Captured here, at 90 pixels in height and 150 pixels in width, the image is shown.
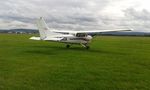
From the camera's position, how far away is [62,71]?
11.5m

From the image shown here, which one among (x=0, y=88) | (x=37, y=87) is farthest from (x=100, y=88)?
(x=0, y=88)

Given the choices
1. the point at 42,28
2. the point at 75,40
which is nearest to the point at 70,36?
the point at 75,40

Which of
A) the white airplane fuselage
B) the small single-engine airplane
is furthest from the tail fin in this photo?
the white airplane fuselage

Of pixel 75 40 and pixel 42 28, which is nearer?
pixel 75 40

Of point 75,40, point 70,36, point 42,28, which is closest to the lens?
point 70,36

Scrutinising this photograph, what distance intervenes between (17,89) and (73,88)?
6.03ft

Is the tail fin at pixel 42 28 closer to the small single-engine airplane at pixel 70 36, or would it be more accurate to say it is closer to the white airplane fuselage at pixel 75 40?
the small single-engine airplane at pixel 70 36

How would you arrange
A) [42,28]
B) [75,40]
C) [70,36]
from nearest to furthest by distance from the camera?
1. [70,36]
2. [75,40]
3. [42,28]

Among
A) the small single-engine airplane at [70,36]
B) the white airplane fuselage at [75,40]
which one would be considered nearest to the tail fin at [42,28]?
the small single-engine airplane at [70,36]

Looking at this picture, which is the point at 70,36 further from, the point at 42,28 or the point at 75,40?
the point at 42,28

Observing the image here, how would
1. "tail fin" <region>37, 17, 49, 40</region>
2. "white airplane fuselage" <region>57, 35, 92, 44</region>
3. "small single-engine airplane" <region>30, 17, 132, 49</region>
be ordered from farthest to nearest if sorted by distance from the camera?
"tail fin" <region>37, 17, 49, 40</region>
"small single-engine airplane" <region>30, 17, 132, 49</region>
"white airplane fuselage" <region>57, 35, 92, 44</region>

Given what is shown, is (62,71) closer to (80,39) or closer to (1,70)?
(1,70)

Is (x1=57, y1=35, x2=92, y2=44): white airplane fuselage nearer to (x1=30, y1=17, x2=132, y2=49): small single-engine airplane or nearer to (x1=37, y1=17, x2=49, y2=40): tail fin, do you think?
(x1=30, y1=17, x2=132, y2=49): small single-engine airplane

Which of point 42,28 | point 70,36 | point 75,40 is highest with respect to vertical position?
point 42,28
